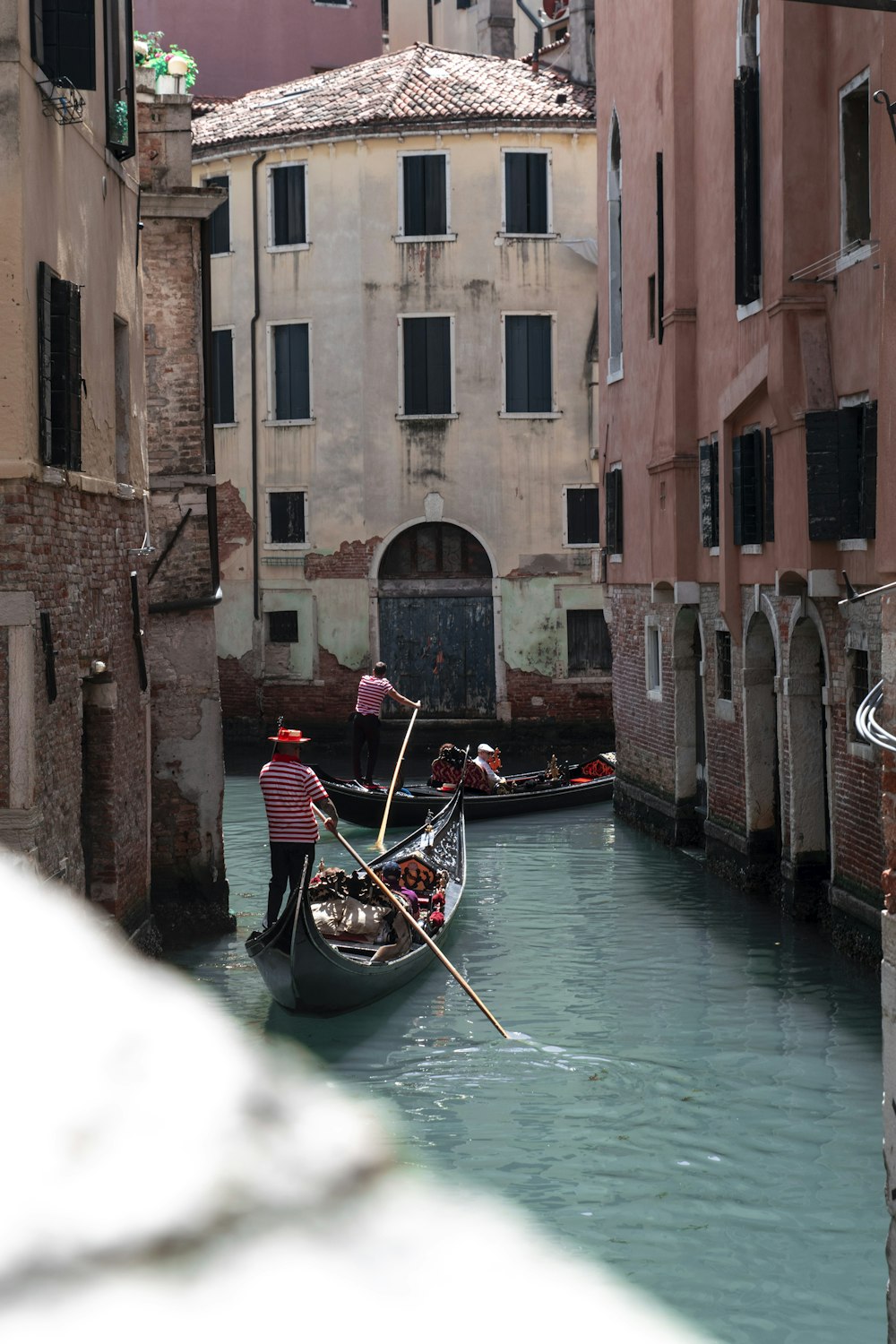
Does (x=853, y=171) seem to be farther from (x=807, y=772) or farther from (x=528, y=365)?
(x=528, y=365)

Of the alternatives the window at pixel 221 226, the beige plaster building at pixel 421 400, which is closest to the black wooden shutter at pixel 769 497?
the beige plaster building at pixel 421 400

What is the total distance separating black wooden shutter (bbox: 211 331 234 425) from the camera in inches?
883

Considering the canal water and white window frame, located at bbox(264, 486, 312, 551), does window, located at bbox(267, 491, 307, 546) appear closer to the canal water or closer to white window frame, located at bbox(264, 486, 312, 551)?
white window frame, located at bbox(264, 486, 312, 551)

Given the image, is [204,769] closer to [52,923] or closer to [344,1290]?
[52,923]

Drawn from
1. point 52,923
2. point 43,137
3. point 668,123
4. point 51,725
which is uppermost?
point 668,123

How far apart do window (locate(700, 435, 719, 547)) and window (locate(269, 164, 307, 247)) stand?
32.0ft

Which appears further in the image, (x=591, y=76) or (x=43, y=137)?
(x=591, y=76)

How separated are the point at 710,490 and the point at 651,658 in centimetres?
266

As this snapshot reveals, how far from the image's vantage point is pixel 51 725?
7.59m

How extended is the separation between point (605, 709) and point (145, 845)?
41.2 feet

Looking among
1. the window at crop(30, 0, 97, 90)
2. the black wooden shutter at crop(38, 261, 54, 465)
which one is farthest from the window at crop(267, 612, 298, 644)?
the window at crop(30, 0, 97, 90)

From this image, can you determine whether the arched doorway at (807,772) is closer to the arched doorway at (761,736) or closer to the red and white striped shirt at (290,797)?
the arched doorway at (761,736)

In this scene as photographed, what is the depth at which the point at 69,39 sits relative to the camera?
728 centimetres

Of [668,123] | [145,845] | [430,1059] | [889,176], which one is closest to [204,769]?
[145,845]
